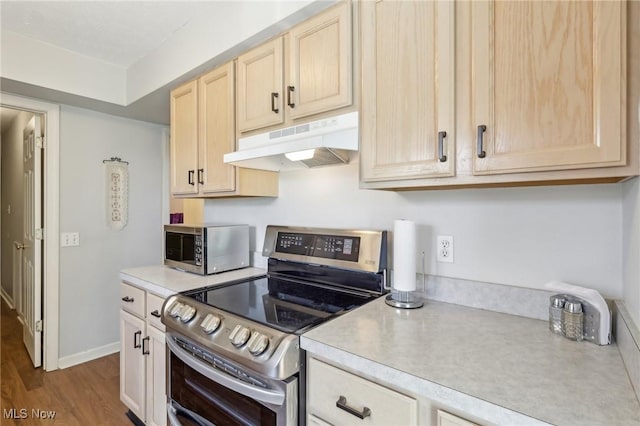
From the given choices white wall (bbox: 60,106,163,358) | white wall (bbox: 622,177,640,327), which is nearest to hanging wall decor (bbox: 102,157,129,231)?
white wall (bbox: 60,106,163,358)

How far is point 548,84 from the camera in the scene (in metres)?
0.89

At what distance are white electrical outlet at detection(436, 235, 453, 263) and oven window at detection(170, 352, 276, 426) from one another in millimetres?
882

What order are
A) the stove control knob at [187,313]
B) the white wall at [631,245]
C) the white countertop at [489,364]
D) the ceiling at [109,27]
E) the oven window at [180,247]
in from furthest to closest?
1. the oven window at [180,247]
2. the ceiling at [109,27]
3. the stove control knob at [187,313]
4. the white wall at [631,245]
5. the white countertop at [489,364]

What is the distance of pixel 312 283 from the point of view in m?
1.69

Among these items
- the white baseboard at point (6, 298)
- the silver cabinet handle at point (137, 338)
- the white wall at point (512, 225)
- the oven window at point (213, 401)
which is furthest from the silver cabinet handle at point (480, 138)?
the white baseboard at point (6, 298)

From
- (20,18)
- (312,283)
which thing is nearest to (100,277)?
(20,18)

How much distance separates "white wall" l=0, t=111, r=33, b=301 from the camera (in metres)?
3.51

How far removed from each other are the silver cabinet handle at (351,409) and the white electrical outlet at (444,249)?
73 centimetres

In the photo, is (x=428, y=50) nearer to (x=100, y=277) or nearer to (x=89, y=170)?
(x=89, y=170)

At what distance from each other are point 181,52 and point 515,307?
232 cm

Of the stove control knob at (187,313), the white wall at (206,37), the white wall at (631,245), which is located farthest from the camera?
the white wall at (206,37)

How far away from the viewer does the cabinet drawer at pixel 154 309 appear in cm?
167

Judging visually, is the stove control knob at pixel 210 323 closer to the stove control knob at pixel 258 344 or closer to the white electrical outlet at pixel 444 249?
the stove control knob at pixel 258 344

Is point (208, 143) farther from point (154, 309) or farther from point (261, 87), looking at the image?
point (154, 309)
